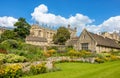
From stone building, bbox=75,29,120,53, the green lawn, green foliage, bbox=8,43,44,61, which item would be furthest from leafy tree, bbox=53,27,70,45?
the green lawn

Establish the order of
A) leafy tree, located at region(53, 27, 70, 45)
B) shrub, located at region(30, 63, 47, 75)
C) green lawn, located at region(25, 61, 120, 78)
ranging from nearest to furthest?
green lawn, located at region(25, 61, 120, 78) < shrub, located at region(30, 63, 47, 75) < leafy tree, located at region(53, 27, 70, 45)

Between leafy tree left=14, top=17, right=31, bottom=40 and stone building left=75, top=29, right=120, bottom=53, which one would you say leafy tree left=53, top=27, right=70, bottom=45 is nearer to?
leafy tree left=14, top=17, right=31, bottom=40

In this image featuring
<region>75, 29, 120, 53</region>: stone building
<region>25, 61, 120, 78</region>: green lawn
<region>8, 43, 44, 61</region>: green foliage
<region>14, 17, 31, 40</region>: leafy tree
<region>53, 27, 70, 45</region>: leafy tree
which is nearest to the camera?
<region>25, 61, 120, 78</region>: green lawn

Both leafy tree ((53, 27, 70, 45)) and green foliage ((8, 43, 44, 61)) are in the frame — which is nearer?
green foliage ((8, 43, 44, 61))

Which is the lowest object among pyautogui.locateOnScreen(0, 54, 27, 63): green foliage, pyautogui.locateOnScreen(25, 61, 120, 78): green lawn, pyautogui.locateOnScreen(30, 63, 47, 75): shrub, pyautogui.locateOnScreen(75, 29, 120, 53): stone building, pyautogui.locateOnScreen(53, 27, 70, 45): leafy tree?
pyautogui.locateOnScreen(25, 61, 120, 78): green lawn

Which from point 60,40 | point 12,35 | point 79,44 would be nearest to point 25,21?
point 12,35

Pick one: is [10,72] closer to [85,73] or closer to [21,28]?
[85,73]

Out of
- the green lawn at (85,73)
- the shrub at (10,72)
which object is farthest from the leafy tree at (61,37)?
the shrub at (10,72)

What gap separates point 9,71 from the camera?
15680 mm

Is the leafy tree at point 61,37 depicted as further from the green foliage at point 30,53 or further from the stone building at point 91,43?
the green foliage at point 30,53

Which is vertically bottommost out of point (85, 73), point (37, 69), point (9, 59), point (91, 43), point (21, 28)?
point (85, 73)

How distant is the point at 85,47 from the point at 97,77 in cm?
3584

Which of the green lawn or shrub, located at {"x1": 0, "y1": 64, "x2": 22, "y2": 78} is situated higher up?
shrub, located at {"x1": 0, "y1": 64, "x2": 22, "y2": 78}

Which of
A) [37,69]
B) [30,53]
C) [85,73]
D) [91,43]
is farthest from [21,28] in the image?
[85,73]
